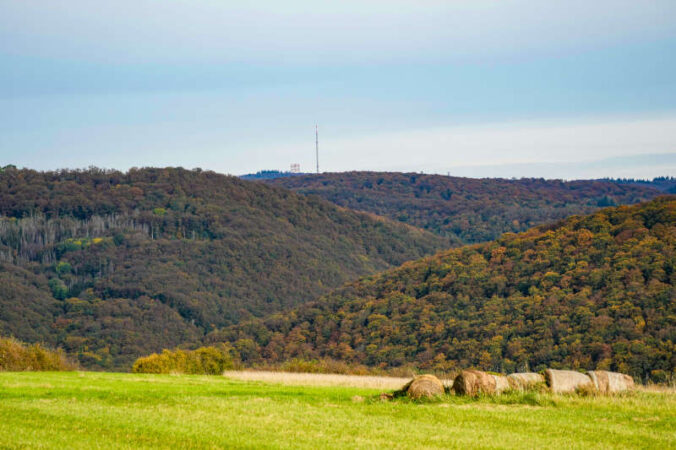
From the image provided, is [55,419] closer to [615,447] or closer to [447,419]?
[447,419]

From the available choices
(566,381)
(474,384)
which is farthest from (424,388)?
(566,381)

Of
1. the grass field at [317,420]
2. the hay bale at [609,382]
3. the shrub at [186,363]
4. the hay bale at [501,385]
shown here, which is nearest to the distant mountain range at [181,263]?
the shrub at [186,363]

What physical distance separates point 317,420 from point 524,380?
5.69 meters

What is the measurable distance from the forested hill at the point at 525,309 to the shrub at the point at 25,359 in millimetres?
25877

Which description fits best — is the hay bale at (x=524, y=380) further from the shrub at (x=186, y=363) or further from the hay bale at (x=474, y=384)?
the shrub at (x=186, y=363)

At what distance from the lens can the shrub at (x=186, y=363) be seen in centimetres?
→ 3434

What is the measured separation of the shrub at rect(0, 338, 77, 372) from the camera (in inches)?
1182

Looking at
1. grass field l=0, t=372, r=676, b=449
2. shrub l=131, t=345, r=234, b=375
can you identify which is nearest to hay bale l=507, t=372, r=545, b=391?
grass field l=0, t=372, r=676, b=449

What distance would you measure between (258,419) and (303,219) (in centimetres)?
17062

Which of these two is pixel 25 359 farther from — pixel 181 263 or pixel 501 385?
pixel 181 263

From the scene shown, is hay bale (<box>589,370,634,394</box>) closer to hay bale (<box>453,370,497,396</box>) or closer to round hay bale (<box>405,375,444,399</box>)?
hay bale (<box>453,370,497,396</box>)

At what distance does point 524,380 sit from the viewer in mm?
18766

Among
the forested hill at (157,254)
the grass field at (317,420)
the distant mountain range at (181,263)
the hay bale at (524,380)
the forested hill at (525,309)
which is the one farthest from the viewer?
the forested hill at (157,254)

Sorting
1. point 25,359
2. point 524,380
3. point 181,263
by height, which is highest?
point 524,380
